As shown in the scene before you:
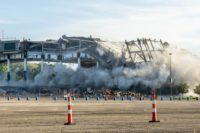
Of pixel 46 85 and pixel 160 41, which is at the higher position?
pixel 160 41

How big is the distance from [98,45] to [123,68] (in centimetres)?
1011

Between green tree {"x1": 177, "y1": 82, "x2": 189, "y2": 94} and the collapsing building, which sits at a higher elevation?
the collapsing building

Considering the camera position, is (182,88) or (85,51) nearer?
(182,88)

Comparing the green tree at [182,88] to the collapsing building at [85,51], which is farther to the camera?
the collapsing building at [85,51]

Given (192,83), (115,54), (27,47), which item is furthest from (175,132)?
(27,47)

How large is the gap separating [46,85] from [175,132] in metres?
130

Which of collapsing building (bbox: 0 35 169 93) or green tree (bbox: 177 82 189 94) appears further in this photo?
collapsing building (bbox: 0 35 169 93)

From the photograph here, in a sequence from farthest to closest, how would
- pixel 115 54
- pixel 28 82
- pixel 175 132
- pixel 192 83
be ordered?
pixel 28 82, pixel 115 54, pixel 192 83, pixel 175 132

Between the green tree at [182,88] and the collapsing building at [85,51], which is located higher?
the collapsing building at [85,51]

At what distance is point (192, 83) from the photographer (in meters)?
127

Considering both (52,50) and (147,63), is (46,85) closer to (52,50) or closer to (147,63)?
(52,50)

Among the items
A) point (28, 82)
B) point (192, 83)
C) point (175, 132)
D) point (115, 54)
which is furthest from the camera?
point (28, 82)

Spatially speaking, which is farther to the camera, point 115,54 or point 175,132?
point 115,54

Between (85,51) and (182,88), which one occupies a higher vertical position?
(85,51)
